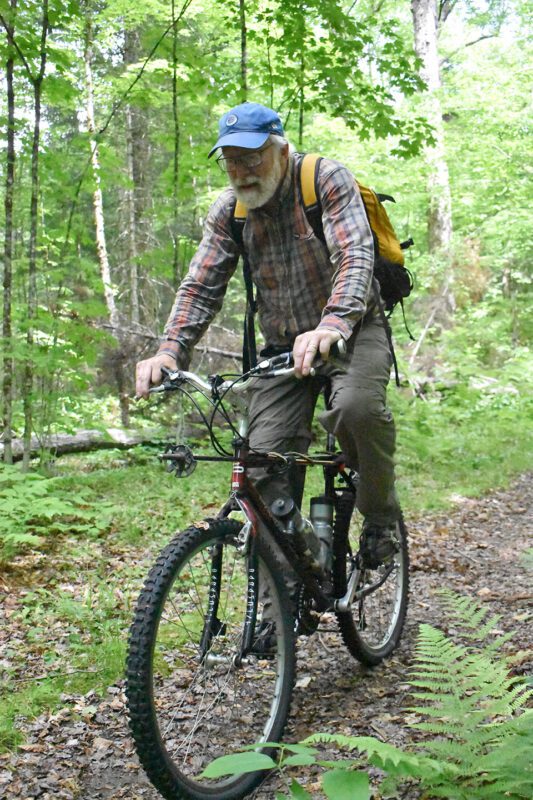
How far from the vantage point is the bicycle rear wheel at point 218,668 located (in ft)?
8.91

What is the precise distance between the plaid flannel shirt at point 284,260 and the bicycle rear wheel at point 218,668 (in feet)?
2.90

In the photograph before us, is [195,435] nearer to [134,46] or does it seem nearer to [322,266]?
[322,266]

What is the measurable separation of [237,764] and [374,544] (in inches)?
98.4

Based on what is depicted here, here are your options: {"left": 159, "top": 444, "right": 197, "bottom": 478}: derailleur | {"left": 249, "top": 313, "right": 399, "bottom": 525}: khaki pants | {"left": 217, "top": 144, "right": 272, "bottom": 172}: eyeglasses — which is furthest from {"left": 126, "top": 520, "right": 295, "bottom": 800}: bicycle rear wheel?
{"left": 217, "top": 144, "right": 272, "bottom": 172}: eyeglasses

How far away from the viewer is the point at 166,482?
27.2ft

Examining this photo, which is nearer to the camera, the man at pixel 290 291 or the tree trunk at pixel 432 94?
the man at pixel 290 291

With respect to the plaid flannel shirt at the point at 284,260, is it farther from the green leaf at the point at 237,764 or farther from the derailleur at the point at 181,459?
the green leaf at the point at 237,764

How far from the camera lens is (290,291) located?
3498mm

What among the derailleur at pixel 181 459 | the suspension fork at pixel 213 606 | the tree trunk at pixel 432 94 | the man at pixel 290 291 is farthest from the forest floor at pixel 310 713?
the tree trunk at pixel 432 94

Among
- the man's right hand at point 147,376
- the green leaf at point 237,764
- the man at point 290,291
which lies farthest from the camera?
the man at point 290,291

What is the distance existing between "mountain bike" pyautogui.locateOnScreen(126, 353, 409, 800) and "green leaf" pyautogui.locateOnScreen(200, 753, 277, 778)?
98cm

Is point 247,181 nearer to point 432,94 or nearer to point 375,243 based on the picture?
point 375,243

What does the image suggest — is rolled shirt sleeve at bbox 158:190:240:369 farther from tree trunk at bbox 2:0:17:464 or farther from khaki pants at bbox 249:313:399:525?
tree trunk at bbox 2:0:17:464

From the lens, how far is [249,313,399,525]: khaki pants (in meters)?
3.33
